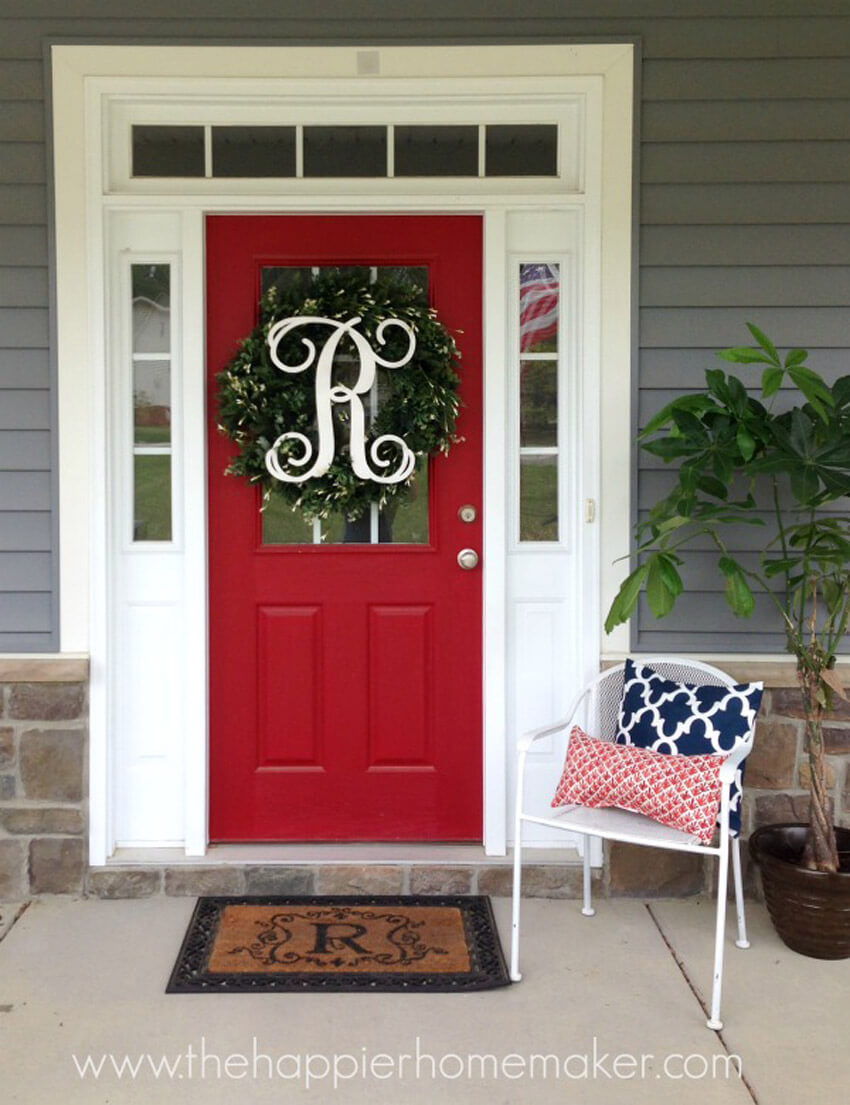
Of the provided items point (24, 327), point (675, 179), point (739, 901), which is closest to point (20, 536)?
point (24, 327)

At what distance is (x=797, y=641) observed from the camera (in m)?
3.05

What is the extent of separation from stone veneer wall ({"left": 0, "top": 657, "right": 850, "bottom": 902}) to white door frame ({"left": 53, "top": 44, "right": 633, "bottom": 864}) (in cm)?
8

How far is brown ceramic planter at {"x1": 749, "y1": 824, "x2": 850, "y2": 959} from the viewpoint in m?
2.90

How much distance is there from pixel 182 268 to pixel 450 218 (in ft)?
2.74

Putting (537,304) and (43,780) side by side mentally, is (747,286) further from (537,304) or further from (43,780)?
(43,780)

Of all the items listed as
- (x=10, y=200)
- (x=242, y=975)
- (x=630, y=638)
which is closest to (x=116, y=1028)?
(x=242, y=975)

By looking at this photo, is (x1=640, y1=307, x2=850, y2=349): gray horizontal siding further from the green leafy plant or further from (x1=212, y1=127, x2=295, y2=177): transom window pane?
(x1=212, y1=127, x2=295, y2=177): transom window pane

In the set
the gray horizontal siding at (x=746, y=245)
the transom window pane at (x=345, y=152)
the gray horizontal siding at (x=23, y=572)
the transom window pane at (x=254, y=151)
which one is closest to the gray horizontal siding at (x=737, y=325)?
the gray horizontal siding at (x=746, y=245)

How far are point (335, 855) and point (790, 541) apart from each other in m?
1.66

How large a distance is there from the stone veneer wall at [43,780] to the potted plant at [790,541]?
1641 millimetres

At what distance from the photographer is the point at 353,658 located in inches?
137

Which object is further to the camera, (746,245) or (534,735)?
(746,245)

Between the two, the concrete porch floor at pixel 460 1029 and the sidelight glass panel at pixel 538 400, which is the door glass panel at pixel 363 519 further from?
the concrete porch floor at pixel 460 1029

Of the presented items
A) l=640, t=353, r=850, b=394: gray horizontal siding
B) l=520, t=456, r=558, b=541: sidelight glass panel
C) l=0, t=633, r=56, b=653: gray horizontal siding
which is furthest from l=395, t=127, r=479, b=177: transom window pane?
l=0, t=633, r=56, b=653: gray horizontal siding
